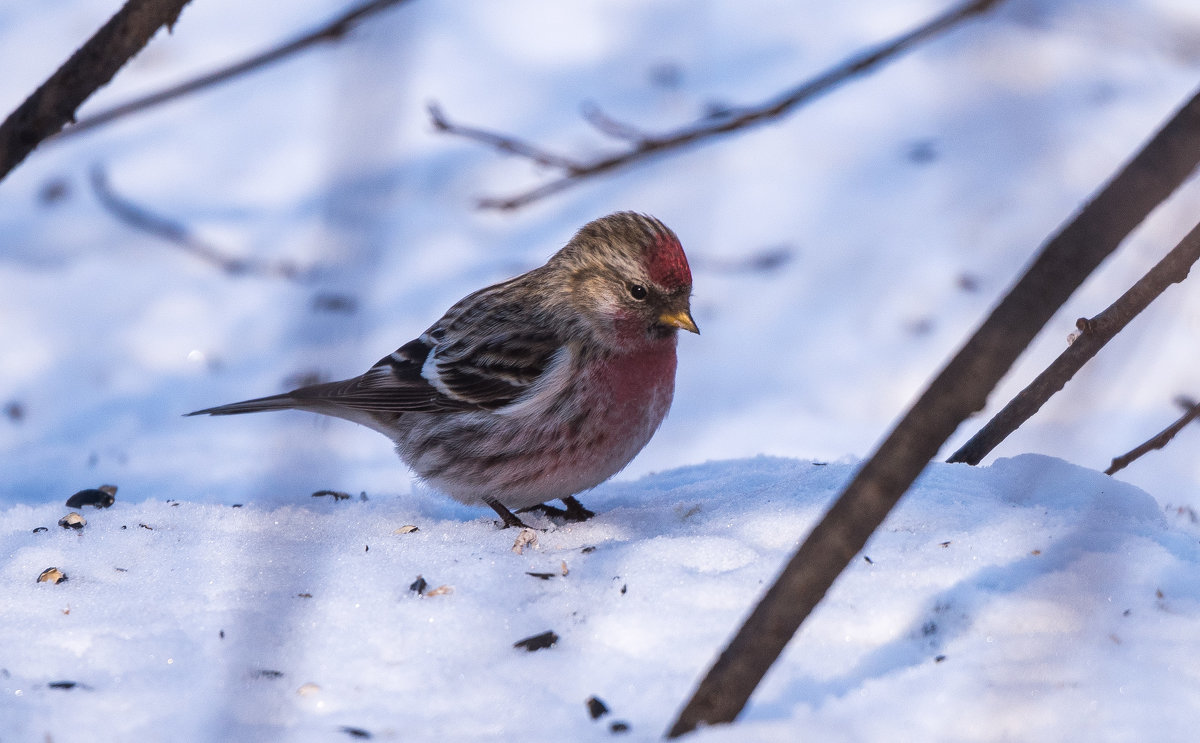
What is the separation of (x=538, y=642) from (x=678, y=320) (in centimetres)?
148

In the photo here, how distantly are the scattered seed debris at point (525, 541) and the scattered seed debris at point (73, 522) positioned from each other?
125 cm

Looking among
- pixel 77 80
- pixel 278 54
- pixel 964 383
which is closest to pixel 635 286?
pixel 278 54

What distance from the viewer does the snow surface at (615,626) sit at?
2059 millimetres

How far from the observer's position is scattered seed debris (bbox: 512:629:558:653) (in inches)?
94.0

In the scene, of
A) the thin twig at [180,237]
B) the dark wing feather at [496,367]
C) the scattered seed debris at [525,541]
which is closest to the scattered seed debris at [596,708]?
the scattered seed debris at [525,541]

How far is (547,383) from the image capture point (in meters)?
3.60

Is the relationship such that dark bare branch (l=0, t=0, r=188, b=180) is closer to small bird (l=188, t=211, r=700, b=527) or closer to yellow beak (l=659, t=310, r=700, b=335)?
small bird (l=188, t=211, r=700, b=527)

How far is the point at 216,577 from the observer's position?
279 cm

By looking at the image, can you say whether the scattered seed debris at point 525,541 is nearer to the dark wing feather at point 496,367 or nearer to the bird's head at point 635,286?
the dark wing feather at point 496,367

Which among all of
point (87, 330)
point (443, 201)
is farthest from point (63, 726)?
point (443, 201)

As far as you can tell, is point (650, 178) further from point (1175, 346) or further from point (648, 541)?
point (648, 541)

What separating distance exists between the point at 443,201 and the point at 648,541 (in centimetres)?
459

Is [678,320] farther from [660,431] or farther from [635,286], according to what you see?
[660,431]

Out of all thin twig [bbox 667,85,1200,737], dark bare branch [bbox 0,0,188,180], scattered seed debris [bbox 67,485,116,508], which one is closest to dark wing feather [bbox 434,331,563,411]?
scattered seed debris [bbox 67,485,116,508]
